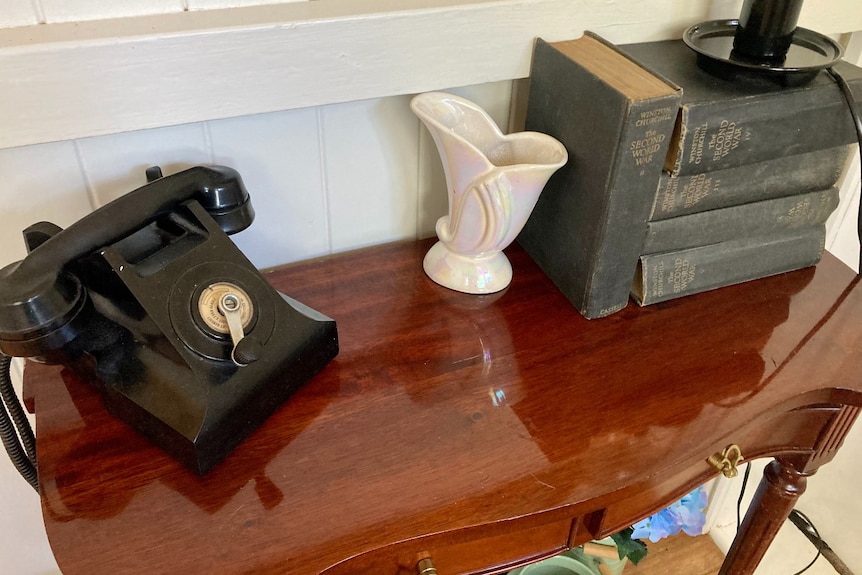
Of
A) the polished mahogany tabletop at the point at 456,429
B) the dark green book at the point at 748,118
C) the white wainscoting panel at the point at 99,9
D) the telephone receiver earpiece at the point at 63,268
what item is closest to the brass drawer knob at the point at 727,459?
the polished mahogany tabletop at the point at 456,429

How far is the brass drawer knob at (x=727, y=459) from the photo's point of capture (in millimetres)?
698

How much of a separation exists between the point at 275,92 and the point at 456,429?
364 mm

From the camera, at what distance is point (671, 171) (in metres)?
0.69

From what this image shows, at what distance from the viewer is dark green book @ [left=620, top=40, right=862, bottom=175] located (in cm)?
67

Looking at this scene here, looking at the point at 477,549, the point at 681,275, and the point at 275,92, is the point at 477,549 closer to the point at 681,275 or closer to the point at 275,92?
the point at 681,275

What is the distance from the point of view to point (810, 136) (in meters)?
0.73

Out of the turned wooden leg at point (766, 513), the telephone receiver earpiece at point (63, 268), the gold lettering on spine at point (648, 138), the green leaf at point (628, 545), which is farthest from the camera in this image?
the green leaf at point (628, 545)

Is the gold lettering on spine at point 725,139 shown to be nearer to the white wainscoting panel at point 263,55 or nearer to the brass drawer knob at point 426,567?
the white wainscoting panel at point 263,55

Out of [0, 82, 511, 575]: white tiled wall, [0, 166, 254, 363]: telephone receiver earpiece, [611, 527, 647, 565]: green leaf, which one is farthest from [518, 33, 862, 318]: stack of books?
[611, 527, 647, 565]: green leaf

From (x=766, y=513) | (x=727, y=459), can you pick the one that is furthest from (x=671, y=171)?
(x=766, y=513)

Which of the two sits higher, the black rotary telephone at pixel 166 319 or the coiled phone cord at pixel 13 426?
the black rotary telephone at pixel 166 319

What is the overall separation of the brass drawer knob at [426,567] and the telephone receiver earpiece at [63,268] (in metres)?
Result: 0.34

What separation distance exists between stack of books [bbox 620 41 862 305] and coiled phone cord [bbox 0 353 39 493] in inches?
24.7

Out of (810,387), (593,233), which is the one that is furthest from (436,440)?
(810,387)
